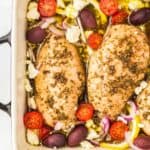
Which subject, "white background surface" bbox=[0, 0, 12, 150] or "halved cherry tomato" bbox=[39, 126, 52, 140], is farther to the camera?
"white background surface" bbox=[0, 0, 12, 150]

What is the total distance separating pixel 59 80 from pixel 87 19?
0.21 meters

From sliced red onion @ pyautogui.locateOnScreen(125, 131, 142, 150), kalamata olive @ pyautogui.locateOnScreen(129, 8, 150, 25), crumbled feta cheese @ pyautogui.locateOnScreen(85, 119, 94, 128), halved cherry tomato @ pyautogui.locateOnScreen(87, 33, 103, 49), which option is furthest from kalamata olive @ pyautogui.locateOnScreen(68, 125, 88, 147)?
kalamata olive @ pyautogui.locateOnScreen(129, 8, 150, 25)

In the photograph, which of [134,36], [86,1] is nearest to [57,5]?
[86,1]

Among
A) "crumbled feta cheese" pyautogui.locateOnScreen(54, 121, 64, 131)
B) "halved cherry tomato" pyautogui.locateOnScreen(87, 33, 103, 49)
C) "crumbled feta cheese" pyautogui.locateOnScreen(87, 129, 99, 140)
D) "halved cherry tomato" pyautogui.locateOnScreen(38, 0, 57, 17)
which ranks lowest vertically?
"crumbled feta cheese" pyautogui.locateOnScreen(87, 129, 99, 140)

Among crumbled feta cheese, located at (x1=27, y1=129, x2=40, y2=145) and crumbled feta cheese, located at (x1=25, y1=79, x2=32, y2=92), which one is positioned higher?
crumbled feta cheese, located at (x1=25, y1=79, x2=32, y2=92)

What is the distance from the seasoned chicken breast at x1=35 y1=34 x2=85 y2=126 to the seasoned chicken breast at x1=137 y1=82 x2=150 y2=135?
186 millimetres

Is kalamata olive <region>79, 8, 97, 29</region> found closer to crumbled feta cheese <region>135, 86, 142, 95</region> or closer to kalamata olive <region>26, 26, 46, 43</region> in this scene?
kalamata olive <region>26, 26, 46, 43</region>

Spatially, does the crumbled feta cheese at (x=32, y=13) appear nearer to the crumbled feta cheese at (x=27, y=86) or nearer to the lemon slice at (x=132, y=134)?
the crumbled feta cheese at (x=27, y=86)

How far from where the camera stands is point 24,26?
80.0 inches

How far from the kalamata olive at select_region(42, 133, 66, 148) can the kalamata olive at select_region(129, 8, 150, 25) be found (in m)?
0.42

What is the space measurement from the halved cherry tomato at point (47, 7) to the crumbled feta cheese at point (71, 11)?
0.14 feet

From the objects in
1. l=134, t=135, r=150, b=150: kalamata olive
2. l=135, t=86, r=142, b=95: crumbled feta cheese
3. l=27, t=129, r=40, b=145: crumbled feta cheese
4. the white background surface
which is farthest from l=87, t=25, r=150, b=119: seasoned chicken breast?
the white background surface

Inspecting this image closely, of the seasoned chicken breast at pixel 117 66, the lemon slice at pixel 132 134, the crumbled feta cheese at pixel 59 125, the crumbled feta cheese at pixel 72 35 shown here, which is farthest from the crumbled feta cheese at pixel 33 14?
the lemon slice at pixel 132 134

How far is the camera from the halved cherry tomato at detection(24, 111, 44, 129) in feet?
6.63
